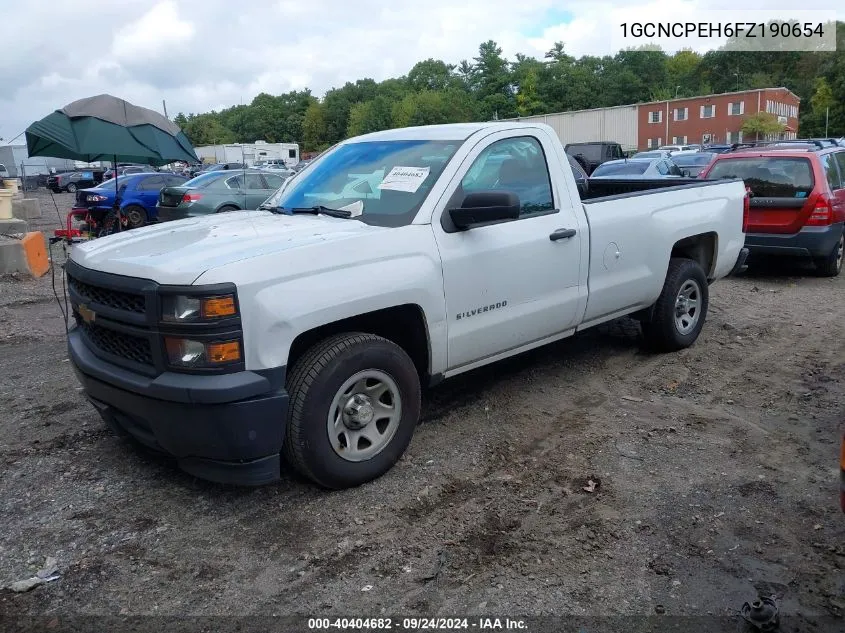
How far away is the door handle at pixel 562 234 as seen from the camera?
4797 mm

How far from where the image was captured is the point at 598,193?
7312 mm

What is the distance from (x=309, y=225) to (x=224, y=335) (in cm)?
111

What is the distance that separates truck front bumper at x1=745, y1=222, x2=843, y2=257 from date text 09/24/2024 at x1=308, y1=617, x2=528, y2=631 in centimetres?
814

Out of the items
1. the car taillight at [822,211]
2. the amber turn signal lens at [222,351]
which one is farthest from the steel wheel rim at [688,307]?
the amber turn signal lens at [222,351]

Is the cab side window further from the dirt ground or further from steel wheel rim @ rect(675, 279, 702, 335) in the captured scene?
steel wheel rim @ rect(675, 279, 702, 335)

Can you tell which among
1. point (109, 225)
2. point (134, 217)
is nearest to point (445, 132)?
point (109, 225)

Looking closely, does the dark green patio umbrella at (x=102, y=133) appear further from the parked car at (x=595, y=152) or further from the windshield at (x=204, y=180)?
the parked car at (x=595, y=152)

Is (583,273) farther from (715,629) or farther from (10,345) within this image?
(10,345)

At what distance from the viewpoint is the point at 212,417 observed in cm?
335

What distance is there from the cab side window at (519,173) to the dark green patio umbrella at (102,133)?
254 inches

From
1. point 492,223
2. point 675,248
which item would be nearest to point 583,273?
point 492,223

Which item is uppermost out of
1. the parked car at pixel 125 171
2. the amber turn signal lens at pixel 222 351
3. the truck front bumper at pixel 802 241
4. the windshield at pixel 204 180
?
the parked car at pixel 125 171

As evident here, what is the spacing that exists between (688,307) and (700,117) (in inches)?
2760

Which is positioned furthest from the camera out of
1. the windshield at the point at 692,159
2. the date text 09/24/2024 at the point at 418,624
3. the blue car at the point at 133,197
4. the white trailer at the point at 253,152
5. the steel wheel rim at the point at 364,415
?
the white trailer at the point at 253,152
